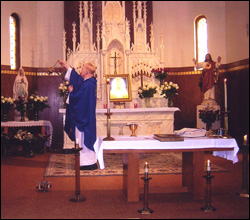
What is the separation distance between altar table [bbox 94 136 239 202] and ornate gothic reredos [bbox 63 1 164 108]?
259 inches

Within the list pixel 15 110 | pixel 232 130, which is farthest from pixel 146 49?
pixel 15 110

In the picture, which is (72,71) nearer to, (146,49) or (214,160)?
(214,160)

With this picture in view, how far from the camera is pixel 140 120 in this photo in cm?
1102

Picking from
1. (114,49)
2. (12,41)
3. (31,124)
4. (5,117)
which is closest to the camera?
(5,117)

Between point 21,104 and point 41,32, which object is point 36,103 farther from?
point 41,32

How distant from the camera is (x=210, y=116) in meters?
10.8

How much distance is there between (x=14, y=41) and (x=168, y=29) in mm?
5886

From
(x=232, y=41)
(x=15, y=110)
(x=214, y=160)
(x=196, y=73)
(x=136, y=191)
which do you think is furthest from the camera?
(x=196, y=73)

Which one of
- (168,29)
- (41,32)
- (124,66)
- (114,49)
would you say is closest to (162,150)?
(124,66)

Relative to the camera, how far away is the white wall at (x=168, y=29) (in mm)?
13062

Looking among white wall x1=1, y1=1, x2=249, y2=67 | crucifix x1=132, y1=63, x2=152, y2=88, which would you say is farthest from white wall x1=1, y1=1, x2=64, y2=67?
crucifix x1=132, y1=63, x2=152, y2=88

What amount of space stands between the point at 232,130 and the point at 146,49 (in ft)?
13.8

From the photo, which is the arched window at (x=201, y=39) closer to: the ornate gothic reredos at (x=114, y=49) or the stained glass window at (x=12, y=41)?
the ornate gothic reredos at (x=114, y=49)

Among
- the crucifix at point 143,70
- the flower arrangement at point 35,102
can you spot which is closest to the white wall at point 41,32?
the flower arrangement at point 35,102
